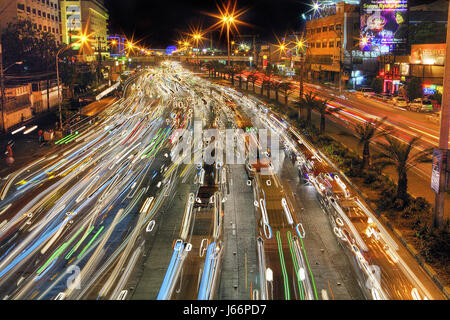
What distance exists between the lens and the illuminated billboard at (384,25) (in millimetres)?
Result: 69375

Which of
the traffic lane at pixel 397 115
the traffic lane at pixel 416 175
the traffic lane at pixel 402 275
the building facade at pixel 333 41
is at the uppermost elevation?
the building facade at pixel 333 41

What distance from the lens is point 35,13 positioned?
90.4 meters

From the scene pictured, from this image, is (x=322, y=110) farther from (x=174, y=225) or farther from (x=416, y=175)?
(x=174, y=225)

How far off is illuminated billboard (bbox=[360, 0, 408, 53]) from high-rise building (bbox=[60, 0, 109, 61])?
2257 inches

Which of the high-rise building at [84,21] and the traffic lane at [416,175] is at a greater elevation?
the high-rise building at [84,21]

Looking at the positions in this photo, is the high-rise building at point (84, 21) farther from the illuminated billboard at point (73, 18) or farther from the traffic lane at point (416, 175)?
the traffic lane at point (416, 175)

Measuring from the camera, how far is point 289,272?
1223cm

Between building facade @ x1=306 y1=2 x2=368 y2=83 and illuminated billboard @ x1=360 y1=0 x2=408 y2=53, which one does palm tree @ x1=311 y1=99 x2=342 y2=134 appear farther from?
illuminated billboard @ x1=360 y1=0 x2=408 y2=53

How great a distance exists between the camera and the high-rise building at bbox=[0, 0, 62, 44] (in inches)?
2928

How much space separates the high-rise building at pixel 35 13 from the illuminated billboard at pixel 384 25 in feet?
180

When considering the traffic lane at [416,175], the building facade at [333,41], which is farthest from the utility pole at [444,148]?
the building facade at [333,41]

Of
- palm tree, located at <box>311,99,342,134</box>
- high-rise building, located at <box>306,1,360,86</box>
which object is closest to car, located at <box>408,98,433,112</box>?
palm tree, located at <box>311,99,342,134</box>

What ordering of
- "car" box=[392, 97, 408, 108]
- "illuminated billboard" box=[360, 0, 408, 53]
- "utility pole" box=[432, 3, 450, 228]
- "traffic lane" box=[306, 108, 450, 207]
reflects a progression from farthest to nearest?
"illuminated billboard" box=[360, 0, 408, 53], "car" box=[392, 97, 408, 108], "traffic lane" box=[306, 108, 450, 207], "utility pole" box=[432, 3, 450, 228]
